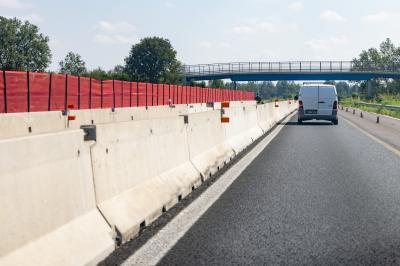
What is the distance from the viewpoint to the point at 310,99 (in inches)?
1142

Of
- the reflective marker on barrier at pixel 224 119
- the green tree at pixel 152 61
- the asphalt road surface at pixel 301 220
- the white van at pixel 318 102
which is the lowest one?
the asphalt road surface at pixel 301 220

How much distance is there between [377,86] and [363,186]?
180 metres

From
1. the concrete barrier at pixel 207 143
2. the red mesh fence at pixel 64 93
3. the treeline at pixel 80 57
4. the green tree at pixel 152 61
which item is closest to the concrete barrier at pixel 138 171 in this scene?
the concrete barrier at pixel 207 143

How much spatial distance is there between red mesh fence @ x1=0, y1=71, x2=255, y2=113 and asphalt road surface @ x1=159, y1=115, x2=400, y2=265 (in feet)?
29.4

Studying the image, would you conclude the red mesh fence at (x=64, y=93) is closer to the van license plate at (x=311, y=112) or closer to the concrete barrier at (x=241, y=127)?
the concrete barrier at (x=241, y=127)

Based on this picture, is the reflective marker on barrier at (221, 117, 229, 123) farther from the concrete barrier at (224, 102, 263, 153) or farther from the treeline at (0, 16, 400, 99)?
the treeline at (0, 16, 400, 99)

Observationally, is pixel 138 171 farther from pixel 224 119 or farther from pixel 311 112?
pixel 311 112

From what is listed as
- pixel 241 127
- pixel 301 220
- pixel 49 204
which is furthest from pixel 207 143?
pixel 49 204

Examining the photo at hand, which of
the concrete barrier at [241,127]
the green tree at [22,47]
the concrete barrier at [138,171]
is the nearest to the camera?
the concrete barrier at [138,171]

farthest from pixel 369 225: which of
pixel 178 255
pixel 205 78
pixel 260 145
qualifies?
pixel 205 78

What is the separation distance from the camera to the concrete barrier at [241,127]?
562 inches

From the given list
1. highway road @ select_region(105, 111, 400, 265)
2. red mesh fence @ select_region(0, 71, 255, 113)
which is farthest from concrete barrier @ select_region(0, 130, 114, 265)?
red mesh fence @ select_region(0, 71, 255, 113)

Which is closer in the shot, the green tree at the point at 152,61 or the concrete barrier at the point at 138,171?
the concrete barrier at the point at 138,171

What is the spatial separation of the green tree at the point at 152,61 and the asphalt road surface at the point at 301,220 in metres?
122
